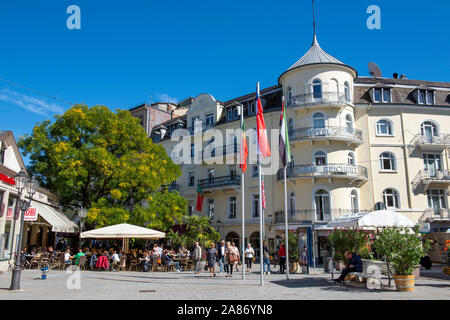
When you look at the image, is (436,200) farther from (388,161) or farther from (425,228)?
(388,161)

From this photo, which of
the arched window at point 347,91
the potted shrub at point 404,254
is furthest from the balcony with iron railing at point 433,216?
the potted shrub at point 404,254

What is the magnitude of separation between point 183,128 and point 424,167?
24.1 meters

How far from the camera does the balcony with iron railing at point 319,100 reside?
97.5 feet

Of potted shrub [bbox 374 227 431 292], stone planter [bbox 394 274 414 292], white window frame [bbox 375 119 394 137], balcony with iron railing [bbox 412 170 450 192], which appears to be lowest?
stone planter [bbox 394 274 414 292]

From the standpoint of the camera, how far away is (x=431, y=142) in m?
31.1

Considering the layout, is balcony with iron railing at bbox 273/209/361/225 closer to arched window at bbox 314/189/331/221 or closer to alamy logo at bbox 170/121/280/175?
arched window at bbox 314/189/331/221

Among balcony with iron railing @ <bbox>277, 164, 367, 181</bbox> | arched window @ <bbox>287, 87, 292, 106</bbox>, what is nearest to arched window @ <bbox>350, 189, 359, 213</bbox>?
balcony with iron railing @ <bbox>277, 164, 367, 181</bbox>

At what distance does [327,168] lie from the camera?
2911 centimetres

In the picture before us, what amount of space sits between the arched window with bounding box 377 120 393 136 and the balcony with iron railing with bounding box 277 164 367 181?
175 inches

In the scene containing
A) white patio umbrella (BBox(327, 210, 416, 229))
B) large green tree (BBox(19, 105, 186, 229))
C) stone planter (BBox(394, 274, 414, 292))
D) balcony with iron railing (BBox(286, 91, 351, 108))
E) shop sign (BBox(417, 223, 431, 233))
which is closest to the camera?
Answer: stone planter (BBox(394, 274, 414, 292))

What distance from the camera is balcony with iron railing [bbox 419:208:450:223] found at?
29.3 m
